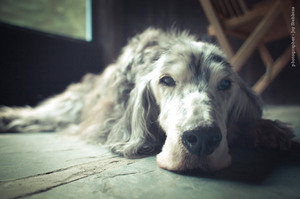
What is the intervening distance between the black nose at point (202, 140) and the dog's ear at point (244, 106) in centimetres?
83

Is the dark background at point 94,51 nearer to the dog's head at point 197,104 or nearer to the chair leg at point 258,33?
the chair leg at point 258,33

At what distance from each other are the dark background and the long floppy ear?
151cm

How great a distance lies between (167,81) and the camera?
160 centimetres

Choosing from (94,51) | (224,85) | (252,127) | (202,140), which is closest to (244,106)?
(252,127)

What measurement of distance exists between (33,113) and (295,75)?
202 inches

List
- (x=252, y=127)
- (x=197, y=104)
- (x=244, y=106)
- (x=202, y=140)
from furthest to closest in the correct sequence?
(x=244, y=106), (x=252, y=127), (x=197, y=104), (x=202, y=140)

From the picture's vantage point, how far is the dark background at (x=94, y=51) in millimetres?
3863

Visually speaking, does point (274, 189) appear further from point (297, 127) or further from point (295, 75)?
point (295, 75)

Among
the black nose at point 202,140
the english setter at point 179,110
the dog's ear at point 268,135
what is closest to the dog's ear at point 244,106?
the english setter at point 179,110

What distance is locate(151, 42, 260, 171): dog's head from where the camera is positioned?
1037 millimetres

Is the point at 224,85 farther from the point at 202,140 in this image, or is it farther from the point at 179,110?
the point at 202,140

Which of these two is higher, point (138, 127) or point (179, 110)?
point (179, 110)

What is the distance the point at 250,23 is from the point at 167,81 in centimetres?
209

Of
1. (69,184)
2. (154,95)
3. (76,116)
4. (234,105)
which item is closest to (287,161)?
(234,105)
